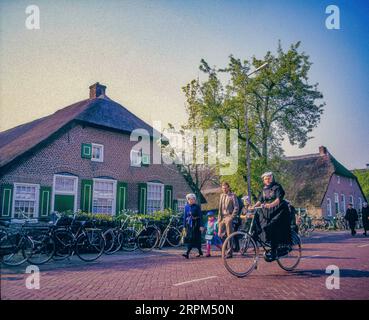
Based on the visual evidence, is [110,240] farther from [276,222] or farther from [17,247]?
[276,222]

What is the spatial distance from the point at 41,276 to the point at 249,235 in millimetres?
4052

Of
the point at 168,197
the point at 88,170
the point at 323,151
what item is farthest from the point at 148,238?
the point at 323,151

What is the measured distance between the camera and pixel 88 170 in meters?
16.1

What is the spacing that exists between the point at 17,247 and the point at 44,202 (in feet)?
23.1

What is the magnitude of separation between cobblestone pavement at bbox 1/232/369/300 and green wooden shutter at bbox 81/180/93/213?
7.78 m

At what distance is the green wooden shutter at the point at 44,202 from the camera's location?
14125 millimetres

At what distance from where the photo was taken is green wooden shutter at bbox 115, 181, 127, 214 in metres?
17.2

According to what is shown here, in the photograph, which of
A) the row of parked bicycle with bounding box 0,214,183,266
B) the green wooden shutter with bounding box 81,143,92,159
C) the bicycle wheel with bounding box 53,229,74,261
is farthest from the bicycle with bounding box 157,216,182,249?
the green wooden shutter with bounding box 81,143,92,159

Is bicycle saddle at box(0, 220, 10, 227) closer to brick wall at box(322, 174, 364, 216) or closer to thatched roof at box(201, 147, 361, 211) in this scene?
thatched roof at box(201, 147, 361, 211)

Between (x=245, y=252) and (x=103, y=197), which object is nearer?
(x=245, y=252)

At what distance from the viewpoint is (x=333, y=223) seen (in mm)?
26484

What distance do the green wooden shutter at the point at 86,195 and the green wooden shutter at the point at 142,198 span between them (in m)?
3.23
